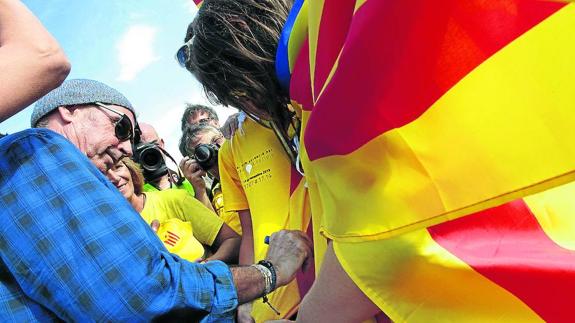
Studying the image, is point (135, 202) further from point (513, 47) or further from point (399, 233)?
point (513, 47)

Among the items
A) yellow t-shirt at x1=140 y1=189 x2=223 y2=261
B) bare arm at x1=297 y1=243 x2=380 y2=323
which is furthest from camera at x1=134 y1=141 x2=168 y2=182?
bare arm at x1=297 y1=243 x2=380 y2=323

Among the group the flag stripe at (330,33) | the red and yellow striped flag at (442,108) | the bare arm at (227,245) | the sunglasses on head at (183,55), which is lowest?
the bare arm at (227,245)

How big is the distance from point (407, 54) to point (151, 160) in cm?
285

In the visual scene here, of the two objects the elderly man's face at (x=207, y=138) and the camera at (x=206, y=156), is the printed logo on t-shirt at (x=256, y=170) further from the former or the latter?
the elderly man's face at (x=207, y=138)

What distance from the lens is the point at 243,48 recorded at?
131cm

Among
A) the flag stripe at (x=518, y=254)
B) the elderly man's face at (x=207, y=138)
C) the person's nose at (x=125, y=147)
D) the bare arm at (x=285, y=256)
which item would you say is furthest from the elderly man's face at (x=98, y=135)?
the elderly man's face at (x=207, y=138)

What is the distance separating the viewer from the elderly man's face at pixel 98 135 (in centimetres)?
162

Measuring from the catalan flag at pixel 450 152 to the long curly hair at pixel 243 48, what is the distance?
1.56 ft

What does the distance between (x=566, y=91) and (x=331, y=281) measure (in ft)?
1.64

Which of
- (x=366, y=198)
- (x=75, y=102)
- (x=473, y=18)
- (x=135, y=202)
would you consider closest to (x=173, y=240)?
(x=135, y=202)

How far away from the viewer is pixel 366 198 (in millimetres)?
759

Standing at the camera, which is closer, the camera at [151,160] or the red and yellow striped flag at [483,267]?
the red and yellow striped flag at [483,267]

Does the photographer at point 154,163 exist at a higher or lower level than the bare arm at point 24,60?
lower

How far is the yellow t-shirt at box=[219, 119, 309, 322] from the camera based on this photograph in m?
1.71
